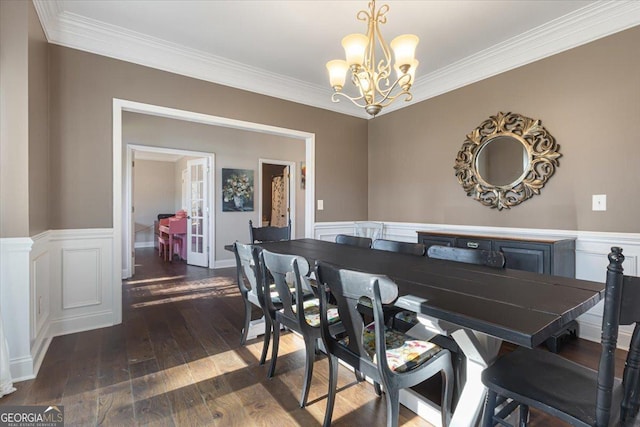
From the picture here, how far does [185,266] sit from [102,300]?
2.87m

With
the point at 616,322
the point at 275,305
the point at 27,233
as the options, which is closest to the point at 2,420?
the point at 27,233

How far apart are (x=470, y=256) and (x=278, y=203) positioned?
6475 millimetres

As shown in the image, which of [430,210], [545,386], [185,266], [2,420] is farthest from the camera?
[185,266]

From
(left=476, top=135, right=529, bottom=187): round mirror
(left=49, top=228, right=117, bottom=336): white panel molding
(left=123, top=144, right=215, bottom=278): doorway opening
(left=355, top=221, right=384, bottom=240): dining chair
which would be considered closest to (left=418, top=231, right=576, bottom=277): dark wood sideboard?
(left=476, top=135, right=529, bottom=187): round mirror

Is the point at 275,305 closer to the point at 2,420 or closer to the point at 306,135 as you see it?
the point at 2,420

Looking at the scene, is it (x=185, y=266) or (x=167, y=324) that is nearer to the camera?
(x=167, y=324)

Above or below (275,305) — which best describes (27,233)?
above

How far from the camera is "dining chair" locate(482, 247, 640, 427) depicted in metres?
0.82

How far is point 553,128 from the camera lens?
277cm

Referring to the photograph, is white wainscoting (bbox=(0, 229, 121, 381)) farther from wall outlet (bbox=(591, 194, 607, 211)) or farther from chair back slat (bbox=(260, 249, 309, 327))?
wall outlet (bbox=(591, 194, 607, 211))

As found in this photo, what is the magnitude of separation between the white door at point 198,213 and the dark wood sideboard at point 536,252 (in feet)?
14.3

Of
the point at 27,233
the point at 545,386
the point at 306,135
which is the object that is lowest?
the point at 545,386

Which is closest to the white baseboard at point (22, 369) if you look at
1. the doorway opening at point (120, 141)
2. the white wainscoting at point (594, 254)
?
the doorway opening at point (120, 141)

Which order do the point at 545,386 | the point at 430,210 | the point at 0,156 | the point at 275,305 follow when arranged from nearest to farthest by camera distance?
the point at 545,386 < the point at 0,156 < the point at 275,305 < the point at 430,210
